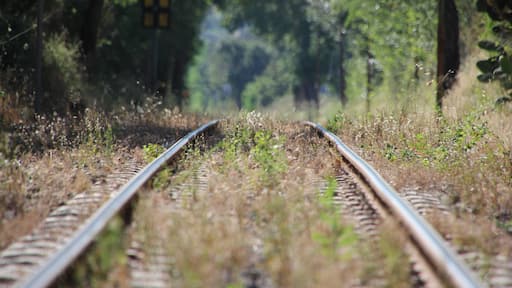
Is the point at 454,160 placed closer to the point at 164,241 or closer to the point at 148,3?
the point at 164,241

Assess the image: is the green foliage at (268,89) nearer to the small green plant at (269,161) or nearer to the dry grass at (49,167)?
the dry grass at (49,167)

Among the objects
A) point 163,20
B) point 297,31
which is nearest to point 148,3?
point 163,20

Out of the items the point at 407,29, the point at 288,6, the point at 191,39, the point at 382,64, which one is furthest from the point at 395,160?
the point at 288,6

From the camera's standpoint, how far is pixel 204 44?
1804 inches

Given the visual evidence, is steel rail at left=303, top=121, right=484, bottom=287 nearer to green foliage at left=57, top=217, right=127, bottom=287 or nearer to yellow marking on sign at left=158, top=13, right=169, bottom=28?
green foliage at left=57, top=217, right=127, bottom=287

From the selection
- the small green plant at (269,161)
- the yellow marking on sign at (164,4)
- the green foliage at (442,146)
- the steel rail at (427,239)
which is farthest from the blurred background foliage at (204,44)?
the steel rail at (427,239)

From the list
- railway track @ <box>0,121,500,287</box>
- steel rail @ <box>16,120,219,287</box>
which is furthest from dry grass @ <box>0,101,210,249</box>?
steel rail @ <box>16,120,219,287</box>

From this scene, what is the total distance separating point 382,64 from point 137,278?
33094mm

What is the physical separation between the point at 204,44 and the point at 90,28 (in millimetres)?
25866

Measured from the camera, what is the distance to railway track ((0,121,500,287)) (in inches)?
157

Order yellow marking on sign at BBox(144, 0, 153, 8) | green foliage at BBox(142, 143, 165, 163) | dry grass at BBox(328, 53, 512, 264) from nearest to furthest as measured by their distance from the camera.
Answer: dry grass at BBox(328, 53, 512, 264) < green foliage at BBox(142, 143, 165, 163) < yellow marking on sign at BBox(144, 0, 153, 8)

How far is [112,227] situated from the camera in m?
4.05

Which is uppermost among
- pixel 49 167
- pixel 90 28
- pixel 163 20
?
pixel 163 20

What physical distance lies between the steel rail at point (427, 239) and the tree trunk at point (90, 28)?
46.7ft
